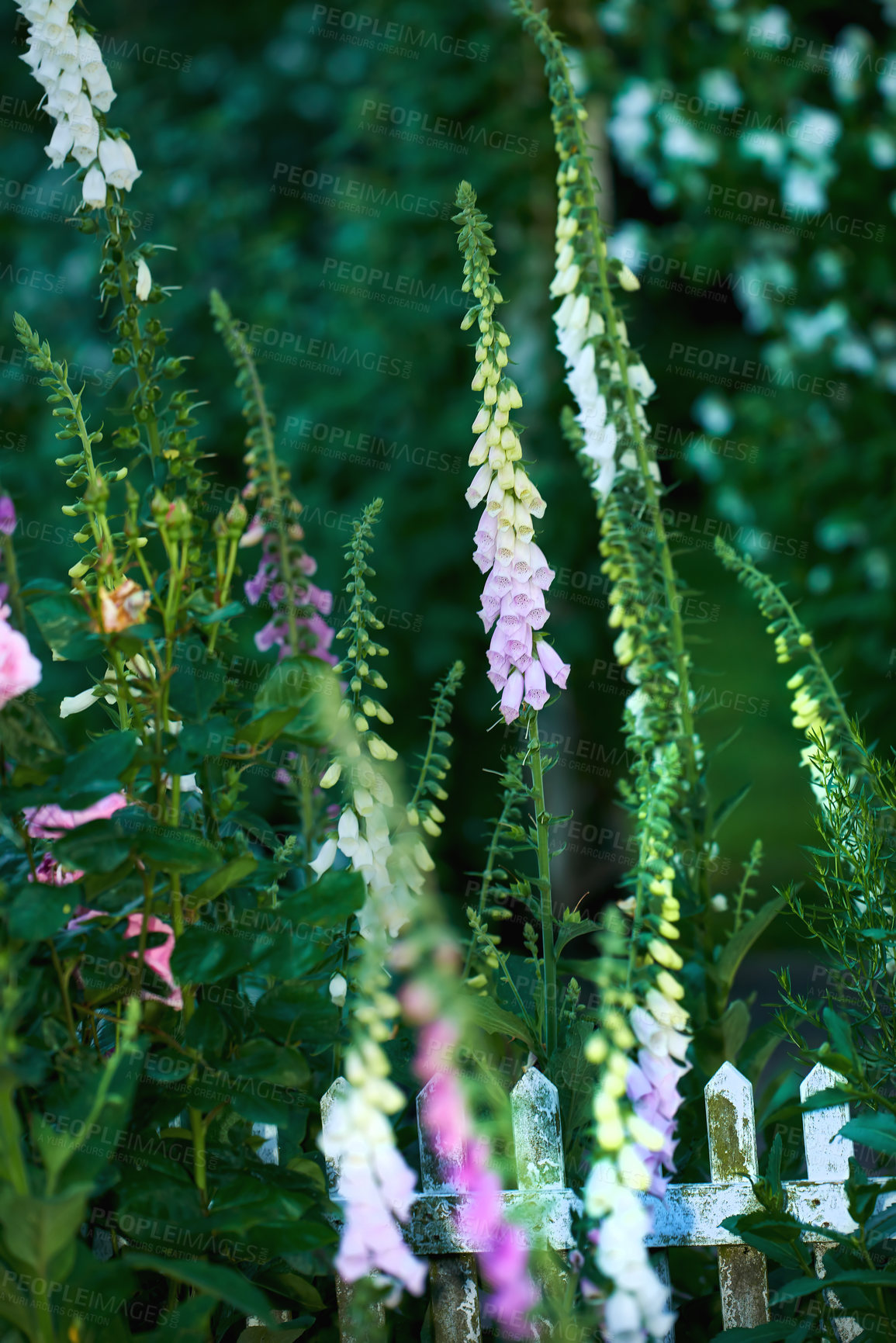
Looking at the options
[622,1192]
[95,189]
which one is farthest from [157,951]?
[95,189]

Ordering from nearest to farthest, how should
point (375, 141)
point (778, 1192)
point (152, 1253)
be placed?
1. point (152, 1253)
2. point (778, 1192)
3. point (375, 141)

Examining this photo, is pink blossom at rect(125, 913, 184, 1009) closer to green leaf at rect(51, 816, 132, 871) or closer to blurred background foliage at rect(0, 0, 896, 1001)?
green leaf at rect(51, 816, 132, 871)

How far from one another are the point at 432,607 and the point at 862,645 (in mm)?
1444

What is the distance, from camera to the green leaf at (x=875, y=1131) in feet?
4.42

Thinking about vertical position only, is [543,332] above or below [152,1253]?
above

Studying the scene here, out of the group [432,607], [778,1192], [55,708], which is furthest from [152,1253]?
[432,607]

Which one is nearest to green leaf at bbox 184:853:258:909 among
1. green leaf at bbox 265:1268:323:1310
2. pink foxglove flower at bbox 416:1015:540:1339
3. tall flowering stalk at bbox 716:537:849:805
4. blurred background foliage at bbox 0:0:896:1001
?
pink foxglove flower at bbox 416:1015:540:1339

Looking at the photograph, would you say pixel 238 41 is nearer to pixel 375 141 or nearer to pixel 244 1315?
pixel 375 141

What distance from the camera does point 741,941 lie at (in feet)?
5.56

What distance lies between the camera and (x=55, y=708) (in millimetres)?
1331

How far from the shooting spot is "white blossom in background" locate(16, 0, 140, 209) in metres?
1.54

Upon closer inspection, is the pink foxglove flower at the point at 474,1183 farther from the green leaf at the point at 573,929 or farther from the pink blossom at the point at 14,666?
the pink blossom at the point at 14,666

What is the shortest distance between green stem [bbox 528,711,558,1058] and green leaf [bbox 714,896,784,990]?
0.28 metres

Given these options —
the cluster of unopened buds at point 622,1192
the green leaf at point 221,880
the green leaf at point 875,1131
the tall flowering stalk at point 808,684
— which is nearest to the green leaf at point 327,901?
the green leaf at point 221,880
